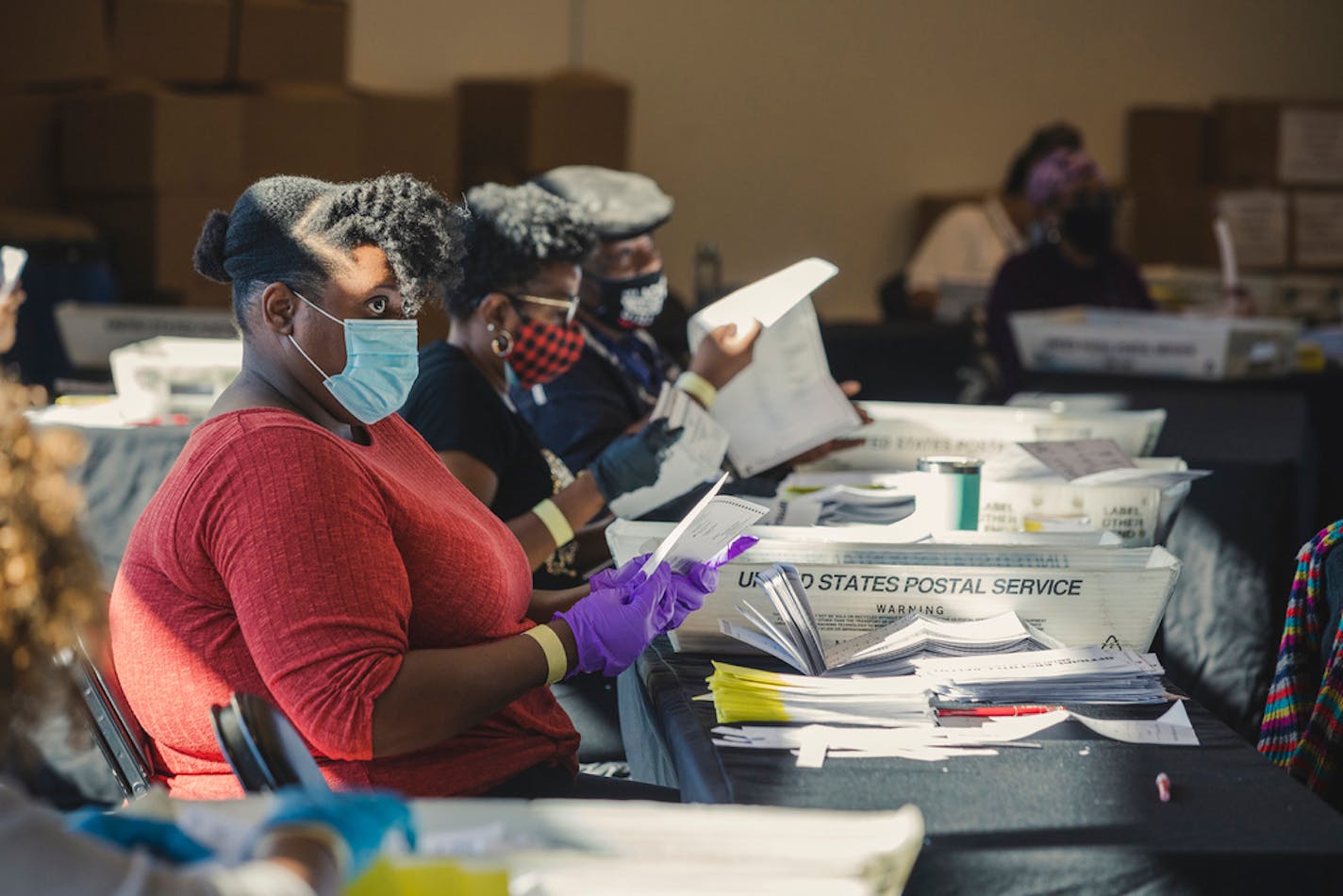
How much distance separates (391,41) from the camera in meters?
6.36

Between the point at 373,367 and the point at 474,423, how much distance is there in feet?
1.76

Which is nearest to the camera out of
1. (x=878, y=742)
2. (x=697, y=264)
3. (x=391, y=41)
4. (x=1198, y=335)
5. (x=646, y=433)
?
(x=878, y=742)

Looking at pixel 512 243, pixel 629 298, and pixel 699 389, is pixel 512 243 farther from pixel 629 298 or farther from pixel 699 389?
pixel 629 298

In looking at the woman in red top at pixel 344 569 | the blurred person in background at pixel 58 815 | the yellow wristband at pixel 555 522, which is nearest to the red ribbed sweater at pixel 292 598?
the woman in red top at pixel 344 569

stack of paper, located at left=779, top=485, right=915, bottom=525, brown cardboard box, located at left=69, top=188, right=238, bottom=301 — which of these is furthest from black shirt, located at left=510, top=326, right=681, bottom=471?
brown cardboard box, located at left=69, top=188, right=238, bottom=301

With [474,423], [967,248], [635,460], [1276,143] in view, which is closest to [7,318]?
[474,423]

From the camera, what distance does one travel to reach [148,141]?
16.1 feet

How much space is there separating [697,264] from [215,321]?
309cm

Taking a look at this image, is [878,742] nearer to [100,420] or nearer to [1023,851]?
[1023,851]

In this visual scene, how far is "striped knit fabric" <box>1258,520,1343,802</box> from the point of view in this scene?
1.70 metres

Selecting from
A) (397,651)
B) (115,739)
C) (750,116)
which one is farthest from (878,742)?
(750,116)

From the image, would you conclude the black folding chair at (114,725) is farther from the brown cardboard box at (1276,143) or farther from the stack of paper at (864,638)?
the brown cardboard box at (1276,143)

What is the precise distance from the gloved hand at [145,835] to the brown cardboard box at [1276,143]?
778cm

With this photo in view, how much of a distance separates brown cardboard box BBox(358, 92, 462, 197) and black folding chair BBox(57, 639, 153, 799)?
4.22 meters
